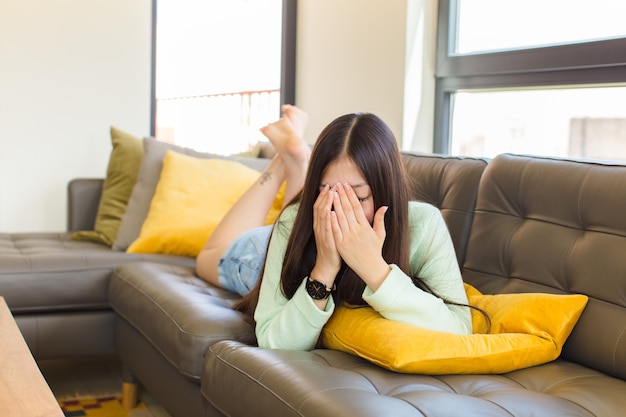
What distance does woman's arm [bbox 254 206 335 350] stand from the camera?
186 cm

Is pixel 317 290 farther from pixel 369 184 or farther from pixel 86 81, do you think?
pixel 86 81

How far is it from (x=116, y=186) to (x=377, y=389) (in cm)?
227

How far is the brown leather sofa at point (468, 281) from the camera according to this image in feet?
5.24

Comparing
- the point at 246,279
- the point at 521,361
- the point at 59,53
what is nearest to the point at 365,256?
the point at 521,361

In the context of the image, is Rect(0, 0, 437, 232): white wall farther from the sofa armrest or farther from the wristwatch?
the wristwatch

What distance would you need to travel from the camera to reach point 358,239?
70.6 inches

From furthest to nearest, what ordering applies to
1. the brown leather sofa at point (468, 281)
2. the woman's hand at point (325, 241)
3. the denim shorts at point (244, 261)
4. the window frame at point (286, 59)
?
the window frame at point (286, 59) → the denim shorts at point (244, 261) → the woman's hand at point (325, 241) → the brown leather sofa at point (468, 281)

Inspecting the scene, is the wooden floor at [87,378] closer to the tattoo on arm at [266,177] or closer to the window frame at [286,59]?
the tattoo on arm at [266,177]

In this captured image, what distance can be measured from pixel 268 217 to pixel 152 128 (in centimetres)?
151

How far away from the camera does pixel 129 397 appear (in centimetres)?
289

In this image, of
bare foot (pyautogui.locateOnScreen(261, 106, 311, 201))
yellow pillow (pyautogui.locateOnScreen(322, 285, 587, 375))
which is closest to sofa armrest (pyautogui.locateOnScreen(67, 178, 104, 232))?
bare foot (pyautogui.locateOnScreen(261, 106, 311, 201))

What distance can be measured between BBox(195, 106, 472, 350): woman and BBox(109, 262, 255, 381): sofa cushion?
190 mm

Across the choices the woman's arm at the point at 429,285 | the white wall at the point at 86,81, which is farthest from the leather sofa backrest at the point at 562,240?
the white wall at the point at 86,81

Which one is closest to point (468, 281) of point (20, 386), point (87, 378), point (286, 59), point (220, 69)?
point (20, 386)
